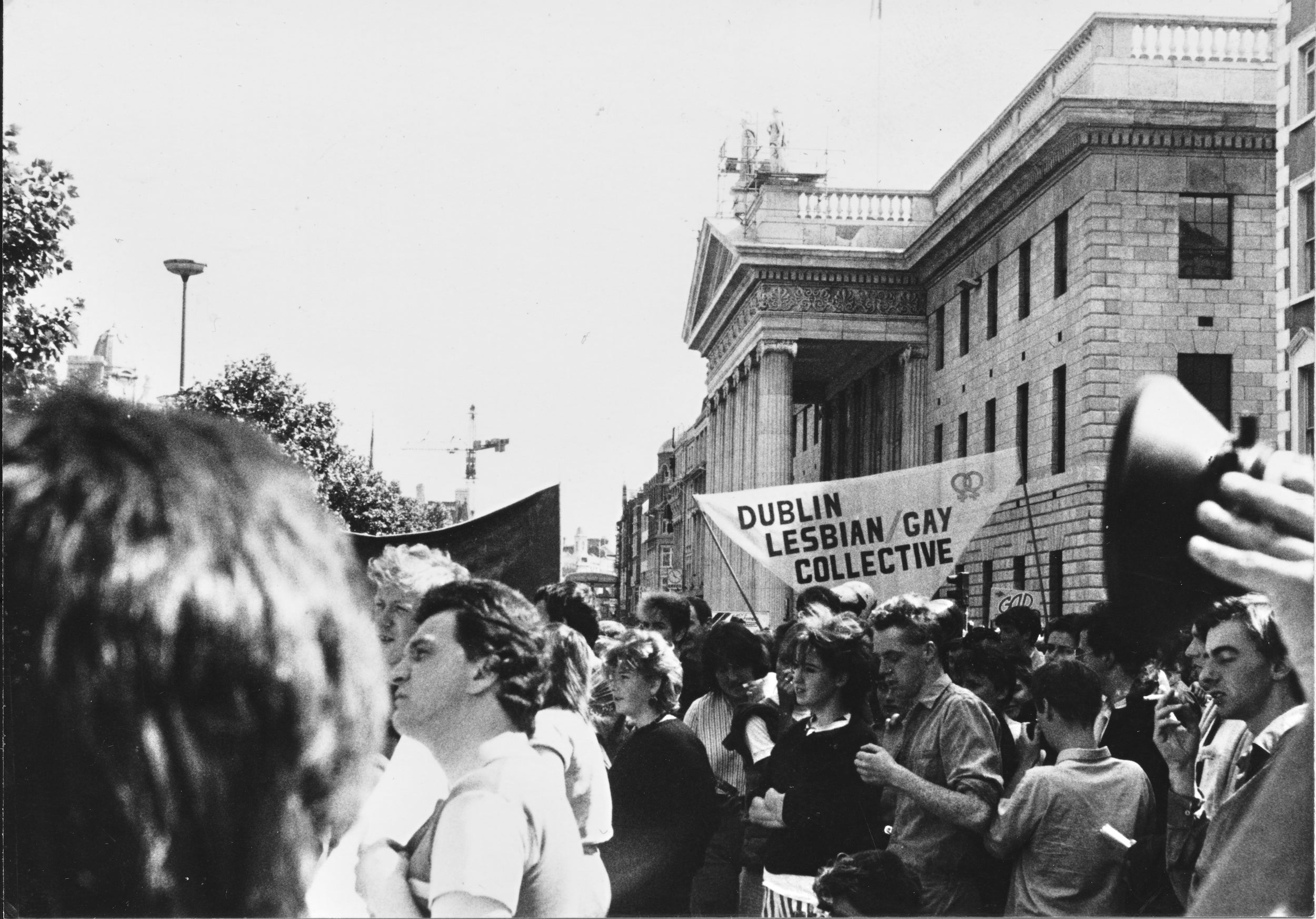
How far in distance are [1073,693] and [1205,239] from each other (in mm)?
2999

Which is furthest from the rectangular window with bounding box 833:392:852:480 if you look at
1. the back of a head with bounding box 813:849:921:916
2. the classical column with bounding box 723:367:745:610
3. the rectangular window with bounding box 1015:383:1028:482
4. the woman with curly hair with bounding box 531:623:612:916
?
the back of a head with bounding box 813:849:921:916

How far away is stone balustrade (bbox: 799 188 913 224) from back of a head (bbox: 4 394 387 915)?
6.06 metres

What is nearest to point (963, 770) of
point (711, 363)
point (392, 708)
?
point (392, 708)

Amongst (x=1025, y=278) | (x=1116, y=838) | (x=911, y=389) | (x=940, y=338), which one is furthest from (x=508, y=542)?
→ (x=911, y=389)

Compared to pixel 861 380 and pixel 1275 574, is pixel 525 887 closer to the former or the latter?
pixel 1275 574

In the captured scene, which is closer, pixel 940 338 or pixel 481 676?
pixel 481 676

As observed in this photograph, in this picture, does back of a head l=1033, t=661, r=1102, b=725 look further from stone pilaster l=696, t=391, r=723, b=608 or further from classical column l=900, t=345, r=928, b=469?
stone pilaster l=696, t=391, r=723, b=608

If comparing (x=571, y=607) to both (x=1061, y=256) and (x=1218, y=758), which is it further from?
(x=1061, y=256)

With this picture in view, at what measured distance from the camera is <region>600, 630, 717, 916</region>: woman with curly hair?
4.90 meters

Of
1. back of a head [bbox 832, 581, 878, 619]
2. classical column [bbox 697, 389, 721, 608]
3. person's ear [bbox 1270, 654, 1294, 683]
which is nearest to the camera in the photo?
person's ear [bbox 1270, 654, 1294, 683]

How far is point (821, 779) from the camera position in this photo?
16.5ft

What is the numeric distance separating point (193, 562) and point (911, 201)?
905cm

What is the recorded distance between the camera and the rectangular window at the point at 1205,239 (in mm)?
6566

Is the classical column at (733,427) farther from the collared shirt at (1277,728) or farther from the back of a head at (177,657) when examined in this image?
the back of a head at (177,657)
